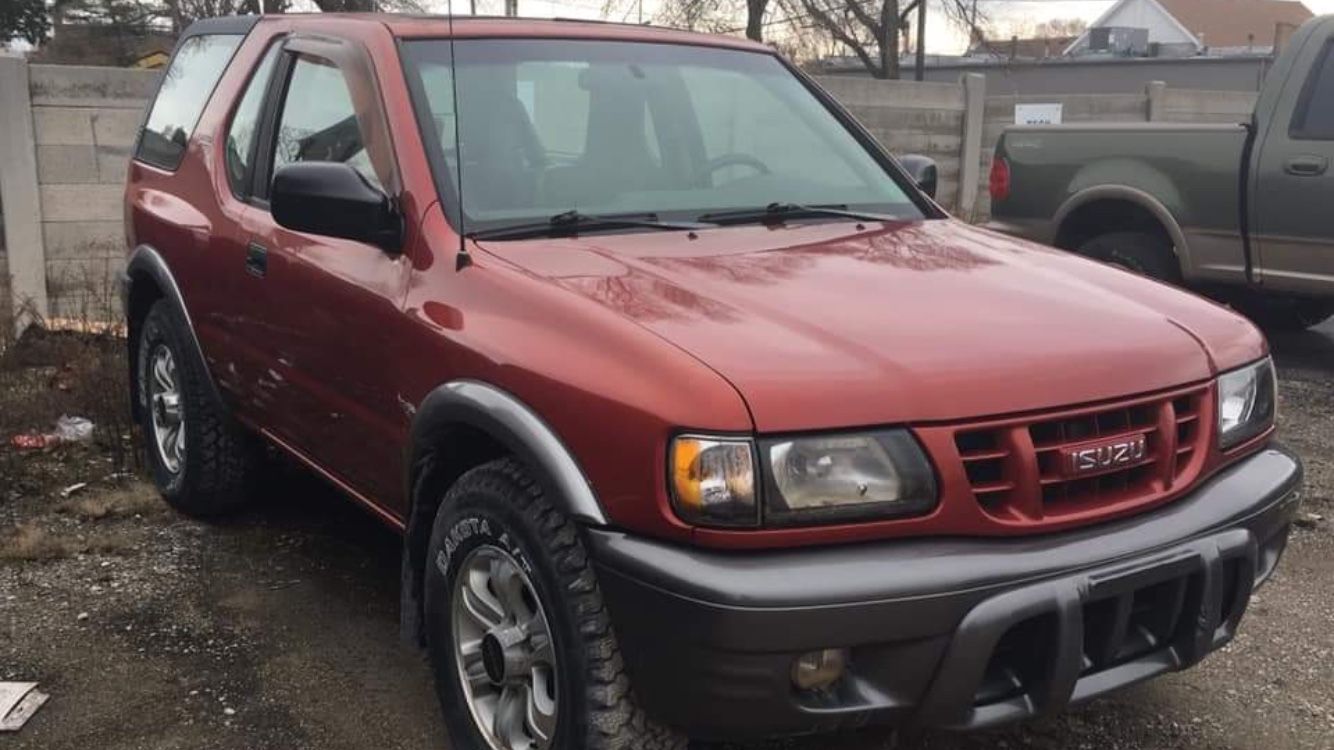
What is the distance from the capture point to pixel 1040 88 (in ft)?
154

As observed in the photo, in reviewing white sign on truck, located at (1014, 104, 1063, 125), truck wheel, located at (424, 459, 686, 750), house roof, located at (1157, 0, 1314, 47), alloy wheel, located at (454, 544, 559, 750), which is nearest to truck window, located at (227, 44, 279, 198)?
truck wheel, located at (424, 459, 686, 750)

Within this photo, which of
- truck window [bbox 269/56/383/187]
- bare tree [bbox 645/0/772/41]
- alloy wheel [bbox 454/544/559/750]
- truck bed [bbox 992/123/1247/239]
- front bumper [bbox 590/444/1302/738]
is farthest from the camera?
bare tree [bbox 645/0/772/41]

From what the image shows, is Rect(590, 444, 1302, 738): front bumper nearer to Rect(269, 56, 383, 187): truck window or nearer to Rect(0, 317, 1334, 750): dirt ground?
Rect(0, 317, 1334, 750): dirt ground

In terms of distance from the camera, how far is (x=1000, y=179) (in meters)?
8.19

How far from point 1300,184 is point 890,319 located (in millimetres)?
5217

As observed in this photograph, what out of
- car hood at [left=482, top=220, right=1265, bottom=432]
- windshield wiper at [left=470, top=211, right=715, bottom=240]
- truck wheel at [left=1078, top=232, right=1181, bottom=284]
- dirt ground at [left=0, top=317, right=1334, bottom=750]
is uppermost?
windshield wiper at [left=470, top=211, right=715, bottom=240]

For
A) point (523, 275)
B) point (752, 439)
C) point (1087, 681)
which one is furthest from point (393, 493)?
point (1087, 681)

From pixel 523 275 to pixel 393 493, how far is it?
0.83 m

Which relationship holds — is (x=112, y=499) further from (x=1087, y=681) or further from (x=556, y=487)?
(x=1087, y=681)

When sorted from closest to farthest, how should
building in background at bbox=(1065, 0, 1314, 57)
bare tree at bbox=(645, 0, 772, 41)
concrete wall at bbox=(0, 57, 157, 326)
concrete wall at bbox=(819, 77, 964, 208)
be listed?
concrete wall at bbox=(0, 57, 157, 326)
concrete wall at bbox=(819, 77, 964, 208)
bare tree at bbox=(645, 0, 772, 41)
building in background at bbox=(1065, 0, 1314, 57)

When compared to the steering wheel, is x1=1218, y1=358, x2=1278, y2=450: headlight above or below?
below

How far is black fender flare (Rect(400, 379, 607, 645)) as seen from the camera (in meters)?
2.46

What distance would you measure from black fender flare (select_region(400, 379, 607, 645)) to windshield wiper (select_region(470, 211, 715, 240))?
47 centimetres

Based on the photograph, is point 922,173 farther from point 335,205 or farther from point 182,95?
point 182,95
